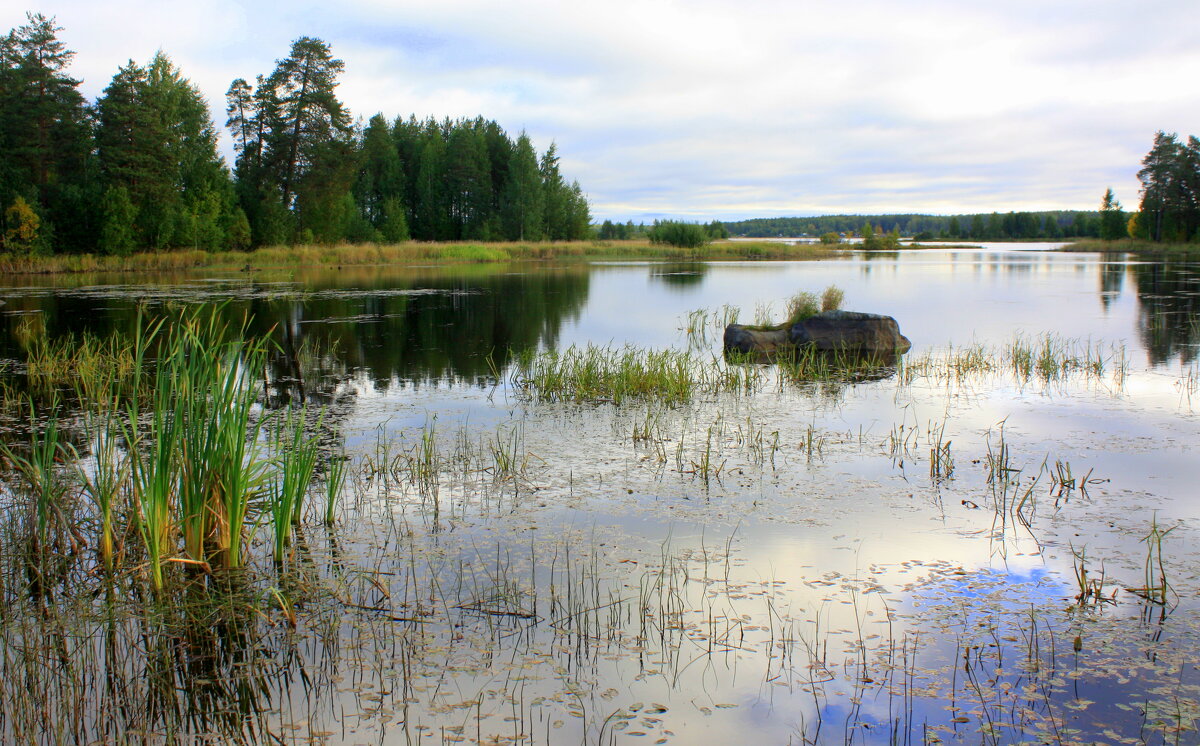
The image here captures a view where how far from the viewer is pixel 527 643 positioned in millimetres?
3600

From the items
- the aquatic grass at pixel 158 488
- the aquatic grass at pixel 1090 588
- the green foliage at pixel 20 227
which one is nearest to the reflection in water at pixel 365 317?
the aquatic grass at pixel 158 488

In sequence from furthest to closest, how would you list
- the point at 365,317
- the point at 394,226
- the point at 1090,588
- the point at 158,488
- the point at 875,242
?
the point at 875,242 → the point at 394,226 → the point at 365,317 → the point at 1090,588 → the point at 158,488

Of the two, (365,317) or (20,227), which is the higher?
(20,227)

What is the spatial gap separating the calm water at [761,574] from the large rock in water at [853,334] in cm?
338

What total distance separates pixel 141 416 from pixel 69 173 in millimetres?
42634

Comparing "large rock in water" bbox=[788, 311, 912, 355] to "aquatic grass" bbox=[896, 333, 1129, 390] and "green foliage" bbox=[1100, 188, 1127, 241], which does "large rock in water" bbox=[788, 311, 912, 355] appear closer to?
"aquatic grass" bbox=[896, 333, 1129, 390]

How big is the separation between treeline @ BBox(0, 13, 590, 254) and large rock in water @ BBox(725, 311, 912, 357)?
118 ft

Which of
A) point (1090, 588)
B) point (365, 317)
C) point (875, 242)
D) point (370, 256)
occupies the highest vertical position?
point (875, 242)

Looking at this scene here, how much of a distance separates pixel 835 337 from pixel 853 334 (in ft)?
1.04

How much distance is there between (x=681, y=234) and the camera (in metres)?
64.9

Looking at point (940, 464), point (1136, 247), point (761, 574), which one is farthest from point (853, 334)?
point (1136, 247)

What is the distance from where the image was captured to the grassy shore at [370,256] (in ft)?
122

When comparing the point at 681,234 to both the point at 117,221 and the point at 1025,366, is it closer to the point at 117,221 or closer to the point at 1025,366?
the point at 117,221

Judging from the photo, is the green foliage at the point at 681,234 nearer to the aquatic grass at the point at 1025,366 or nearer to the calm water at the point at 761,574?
the aquatic grass at the point at 1025,366
